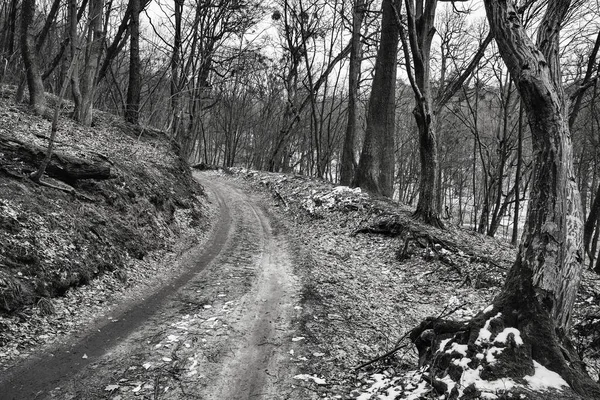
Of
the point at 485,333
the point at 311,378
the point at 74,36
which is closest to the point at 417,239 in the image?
the point at 485,333

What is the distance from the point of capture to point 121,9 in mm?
22047

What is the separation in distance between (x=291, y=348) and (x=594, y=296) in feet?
16.7

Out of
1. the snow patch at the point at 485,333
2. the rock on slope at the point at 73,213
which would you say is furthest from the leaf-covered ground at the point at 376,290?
the rock on slope at the point at 73,213

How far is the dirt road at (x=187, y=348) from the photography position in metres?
4.01

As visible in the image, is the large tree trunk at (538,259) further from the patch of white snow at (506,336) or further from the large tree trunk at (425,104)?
the large tree trunk at (425,104)

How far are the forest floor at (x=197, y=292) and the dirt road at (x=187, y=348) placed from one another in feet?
0.07

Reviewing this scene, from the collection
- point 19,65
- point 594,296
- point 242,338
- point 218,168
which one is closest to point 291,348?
point 242,338

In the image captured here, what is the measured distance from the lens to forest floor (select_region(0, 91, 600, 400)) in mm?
4324

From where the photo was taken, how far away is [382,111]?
12.9 metres

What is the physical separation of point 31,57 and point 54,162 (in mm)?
4558

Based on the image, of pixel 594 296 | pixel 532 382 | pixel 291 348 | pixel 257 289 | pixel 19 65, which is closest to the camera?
Result: pixel 532 382

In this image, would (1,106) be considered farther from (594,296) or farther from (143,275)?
(594,296)

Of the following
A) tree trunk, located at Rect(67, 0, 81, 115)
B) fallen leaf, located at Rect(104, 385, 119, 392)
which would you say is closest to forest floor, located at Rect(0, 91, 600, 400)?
fallen leaf, located at Rect(104, 385, 119, 392)

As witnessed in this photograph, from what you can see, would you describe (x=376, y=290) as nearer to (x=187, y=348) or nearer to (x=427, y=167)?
(x=187, y=348)
